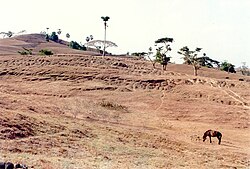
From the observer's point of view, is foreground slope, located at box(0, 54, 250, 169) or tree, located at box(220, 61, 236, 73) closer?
foreground slope, located at box(0, 54, 250, 169)

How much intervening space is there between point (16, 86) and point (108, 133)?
84.8ft

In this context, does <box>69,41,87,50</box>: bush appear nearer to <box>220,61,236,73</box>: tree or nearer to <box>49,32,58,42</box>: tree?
<box>49,32,58,42</box>: tree

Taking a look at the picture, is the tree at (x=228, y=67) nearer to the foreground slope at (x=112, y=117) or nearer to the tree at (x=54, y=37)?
the foreground slope at (x=112, y=117)

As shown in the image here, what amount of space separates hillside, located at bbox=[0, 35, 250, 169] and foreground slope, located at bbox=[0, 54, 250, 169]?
0.18 ft

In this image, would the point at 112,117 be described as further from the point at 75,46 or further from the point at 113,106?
the point at 75,46

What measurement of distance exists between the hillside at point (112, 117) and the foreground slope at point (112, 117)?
0.05m

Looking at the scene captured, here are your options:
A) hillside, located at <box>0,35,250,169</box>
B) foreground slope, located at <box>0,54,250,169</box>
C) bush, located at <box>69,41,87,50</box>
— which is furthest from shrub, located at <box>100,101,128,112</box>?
bush, located at <box>69,41,87,50</box>

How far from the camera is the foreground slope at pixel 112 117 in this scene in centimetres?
1881

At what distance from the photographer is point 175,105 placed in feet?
142

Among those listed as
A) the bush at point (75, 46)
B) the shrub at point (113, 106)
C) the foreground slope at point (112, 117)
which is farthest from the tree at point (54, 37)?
the shrub at point (113, 106)

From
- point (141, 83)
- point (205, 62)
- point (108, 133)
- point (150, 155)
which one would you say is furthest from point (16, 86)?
point (205, 62)

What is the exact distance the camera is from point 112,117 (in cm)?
3525

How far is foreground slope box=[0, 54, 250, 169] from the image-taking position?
741 inches

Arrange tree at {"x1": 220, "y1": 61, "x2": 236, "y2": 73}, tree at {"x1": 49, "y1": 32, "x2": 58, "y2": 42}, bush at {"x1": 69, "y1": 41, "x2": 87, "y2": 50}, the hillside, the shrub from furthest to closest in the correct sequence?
1. tree at {"x1": 49, "y1": 32, "x2": 58, "y2": 42}
2. bush at {"x1": 69, "y1": 41, "x2": 87, "y2": 50}
3. tree at {"x1": 220, "y1": 61, "x2": 236, "y2": 73}
4. the shrub
5. the hillside
